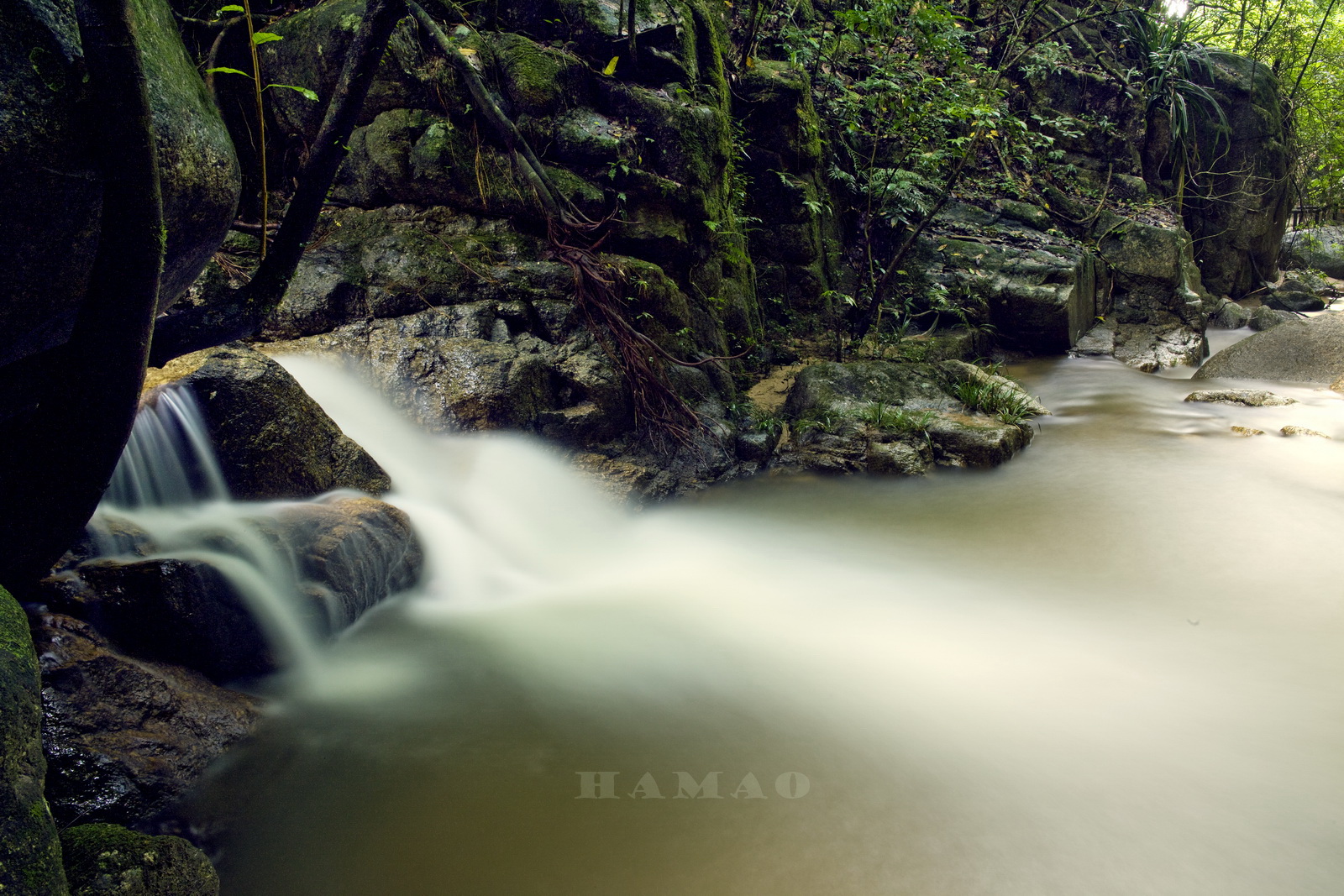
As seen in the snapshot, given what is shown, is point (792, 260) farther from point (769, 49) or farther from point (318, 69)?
point (318, 69)

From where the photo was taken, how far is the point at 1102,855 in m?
2.29

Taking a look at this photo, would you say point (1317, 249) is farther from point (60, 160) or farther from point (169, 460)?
point (60, 160)

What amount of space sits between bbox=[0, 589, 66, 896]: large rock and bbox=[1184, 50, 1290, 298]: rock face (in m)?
15.4

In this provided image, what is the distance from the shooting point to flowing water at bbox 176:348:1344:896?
2.25 meters

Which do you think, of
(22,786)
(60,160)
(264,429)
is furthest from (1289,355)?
(22,786)

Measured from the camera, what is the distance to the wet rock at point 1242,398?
7.77m

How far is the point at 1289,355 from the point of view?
29.8 ft

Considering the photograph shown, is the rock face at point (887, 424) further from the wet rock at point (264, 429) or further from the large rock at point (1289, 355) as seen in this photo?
the large rock at point (1289, 355)

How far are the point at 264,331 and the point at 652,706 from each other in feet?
13.9

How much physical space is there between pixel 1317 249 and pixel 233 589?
21533mm

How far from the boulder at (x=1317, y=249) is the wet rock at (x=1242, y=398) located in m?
11.0

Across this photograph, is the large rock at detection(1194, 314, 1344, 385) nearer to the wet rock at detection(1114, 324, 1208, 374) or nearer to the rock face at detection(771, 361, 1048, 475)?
the wet rock at detection(1114, 324, 1208, 374)

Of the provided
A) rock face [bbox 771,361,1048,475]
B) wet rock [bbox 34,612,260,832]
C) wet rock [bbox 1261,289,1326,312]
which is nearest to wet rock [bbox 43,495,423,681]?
wet rock [bbox 34,612,260,832]

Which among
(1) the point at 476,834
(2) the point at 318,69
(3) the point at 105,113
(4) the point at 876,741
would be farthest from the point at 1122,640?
(2) the point at 318,69
